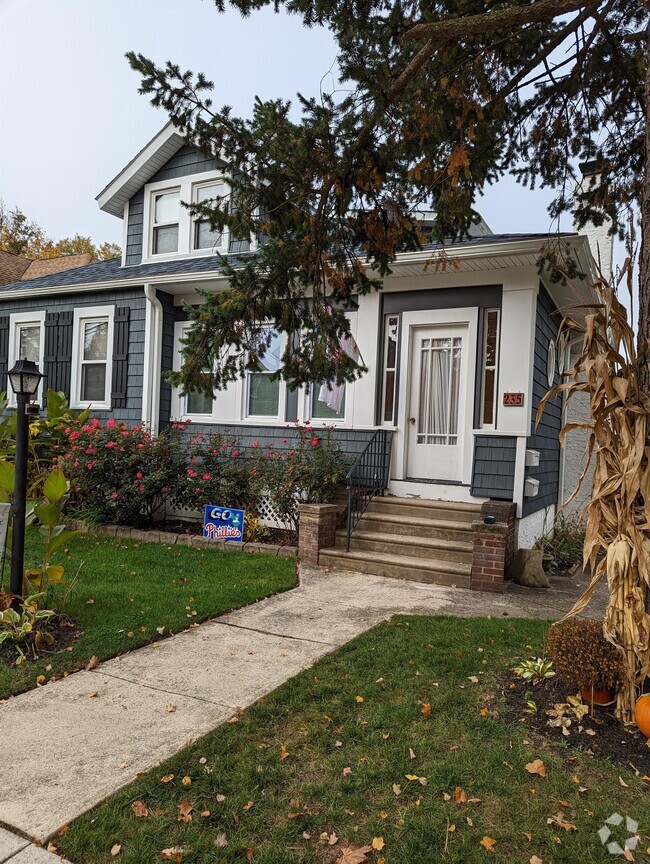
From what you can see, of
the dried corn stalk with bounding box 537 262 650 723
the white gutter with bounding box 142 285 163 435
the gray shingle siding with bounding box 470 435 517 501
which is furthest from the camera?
the white gutter with bounding box 142 285 163 435

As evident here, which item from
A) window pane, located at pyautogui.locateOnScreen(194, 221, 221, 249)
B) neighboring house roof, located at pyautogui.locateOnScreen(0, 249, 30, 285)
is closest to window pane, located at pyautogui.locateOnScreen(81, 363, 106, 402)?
window pane, located at pyautogui.locateOnScreen(194, 221, 221, 249)

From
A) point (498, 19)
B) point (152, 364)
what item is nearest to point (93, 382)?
point (152, 364)

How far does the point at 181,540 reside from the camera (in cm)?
768

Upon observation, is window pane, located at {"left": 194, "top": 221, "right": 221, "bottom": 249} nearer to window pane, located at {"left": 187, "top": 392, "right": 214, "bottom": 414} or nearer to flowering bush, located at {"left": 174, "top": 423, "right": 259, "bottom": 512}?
window pane, located at {"left": 187, "top": 392, "right": 214, "bottom": 414}

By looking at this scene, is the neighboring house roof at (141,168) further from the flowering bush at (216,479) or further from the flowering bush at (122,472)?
the flowering bush at (216,479)

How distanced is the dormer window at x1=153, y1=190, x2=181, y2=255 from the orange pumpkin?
9.85 metres

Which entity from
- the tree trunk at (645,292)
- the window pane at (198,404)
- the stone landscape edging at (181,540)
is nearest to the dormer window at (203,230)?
the window pane at (198,404)

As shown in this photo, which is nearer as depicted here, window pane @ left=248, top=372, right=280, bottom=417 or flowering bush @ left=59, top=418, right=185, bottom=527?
flowering bush @ left=59, top=418, right=185, bottom=527

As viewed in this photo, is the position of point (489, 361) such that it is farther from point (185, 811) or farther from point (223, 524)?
point (185, 811)

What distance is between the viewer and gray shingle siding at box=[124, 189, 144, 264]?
35.9ft

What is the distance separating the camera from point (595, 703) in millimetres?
3209

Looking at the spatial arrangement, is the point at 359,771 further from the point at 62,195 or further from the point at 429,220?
the point at 62,195

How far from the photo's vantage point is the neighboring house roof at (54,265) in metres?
20.9

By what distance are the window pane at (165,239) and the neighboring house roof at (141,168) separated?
867mm
